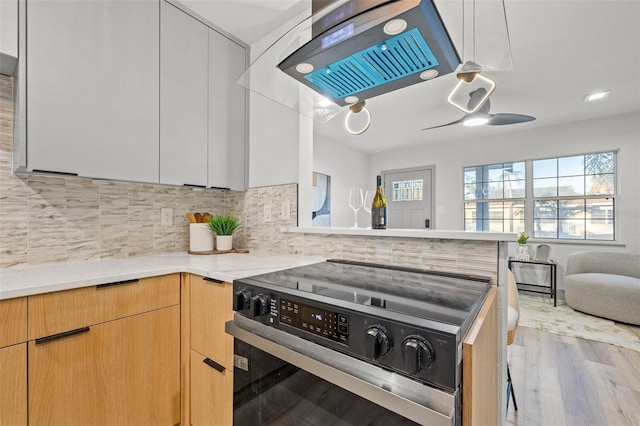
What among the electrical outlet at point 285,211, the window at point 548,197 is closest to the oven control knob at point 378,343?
the electrical outlet at point 285,211

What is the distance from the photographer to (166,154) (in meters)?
1.68

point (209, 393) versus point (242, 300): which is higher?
point (242, 300)

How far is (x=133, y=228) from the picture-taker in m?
1.81

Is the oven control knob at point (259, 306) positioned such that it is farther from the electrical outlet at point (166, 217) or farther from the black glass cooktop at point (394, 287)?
the electrical outlet at point (166, 217)

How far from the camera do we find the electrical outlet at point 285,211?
1.93 m

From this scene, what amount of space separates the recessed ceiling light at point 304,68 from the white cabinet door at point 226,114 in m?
1.02

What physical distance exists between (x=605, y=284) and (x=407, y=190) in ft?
10.6

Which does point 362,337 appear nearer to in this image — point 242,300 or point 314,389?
point 314,389

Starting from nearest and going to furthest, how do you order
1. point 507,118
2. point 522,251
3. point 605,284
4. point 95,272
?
point 95,272 → point 507,118 → point 605,284 → point 522,251

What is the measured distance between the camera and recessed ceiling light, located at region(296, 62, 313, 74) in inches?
43.3

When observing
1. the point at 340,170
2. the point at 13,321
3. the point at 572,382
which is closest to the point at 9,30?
the point at 13,321

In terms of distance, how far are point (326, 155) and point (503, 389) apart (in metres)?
4.12

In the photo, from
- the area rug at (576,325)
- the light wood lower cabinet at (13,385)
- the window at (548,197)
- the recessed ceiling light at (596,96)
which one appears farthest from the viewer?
the window at (548,197)

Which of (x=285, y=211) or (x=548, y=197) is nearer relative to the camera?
(x=285, y=211)
